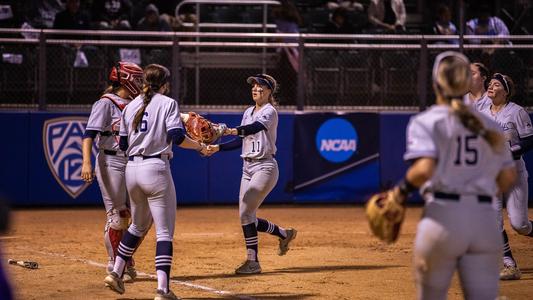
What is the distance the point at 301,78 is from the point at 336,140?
4.52 feet

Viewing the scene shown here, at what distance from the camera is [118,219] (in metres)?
10.0

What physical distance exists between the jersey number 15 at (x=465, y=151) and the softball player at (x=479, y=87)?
4.35 metres

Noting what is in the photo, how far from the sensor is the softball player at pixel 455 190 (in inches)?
228

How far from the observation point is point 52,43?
1600 centimetres

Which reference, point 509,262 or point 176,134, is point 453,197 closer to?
point 176,134

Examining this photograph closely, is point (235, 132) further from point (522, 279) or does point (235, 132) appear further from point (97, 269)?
point (522, 279)

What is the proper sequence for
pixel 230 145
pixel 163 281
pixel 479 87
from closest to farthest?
1. pixel 163 281
2. pixel 479 87
3. pixel 230 145

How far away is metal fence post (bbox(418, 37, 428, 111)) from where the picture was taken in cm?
1645

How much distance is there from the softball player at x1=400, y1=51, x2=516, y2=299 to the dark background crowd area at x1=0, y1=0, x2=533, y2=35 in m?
11.8

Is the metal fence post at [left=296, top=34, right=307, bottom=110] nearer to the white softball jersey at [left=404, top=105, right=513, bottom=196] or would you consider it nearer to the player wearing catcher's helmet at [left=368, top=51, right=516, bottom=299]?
the player wearing catcher's helmet at [left=368, top=51, right=516, bottom=299]

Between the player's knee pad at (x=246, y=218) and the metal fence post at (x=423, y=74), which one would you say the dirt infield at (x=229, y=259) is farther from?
the metal fence post at (x=423, y=74)

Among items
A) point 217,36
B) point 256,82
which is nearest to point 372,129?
point 217,36

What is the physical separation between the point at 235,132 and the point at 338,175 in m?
7.07

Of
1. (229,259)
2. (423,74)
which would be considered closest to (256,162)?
(229,259)
